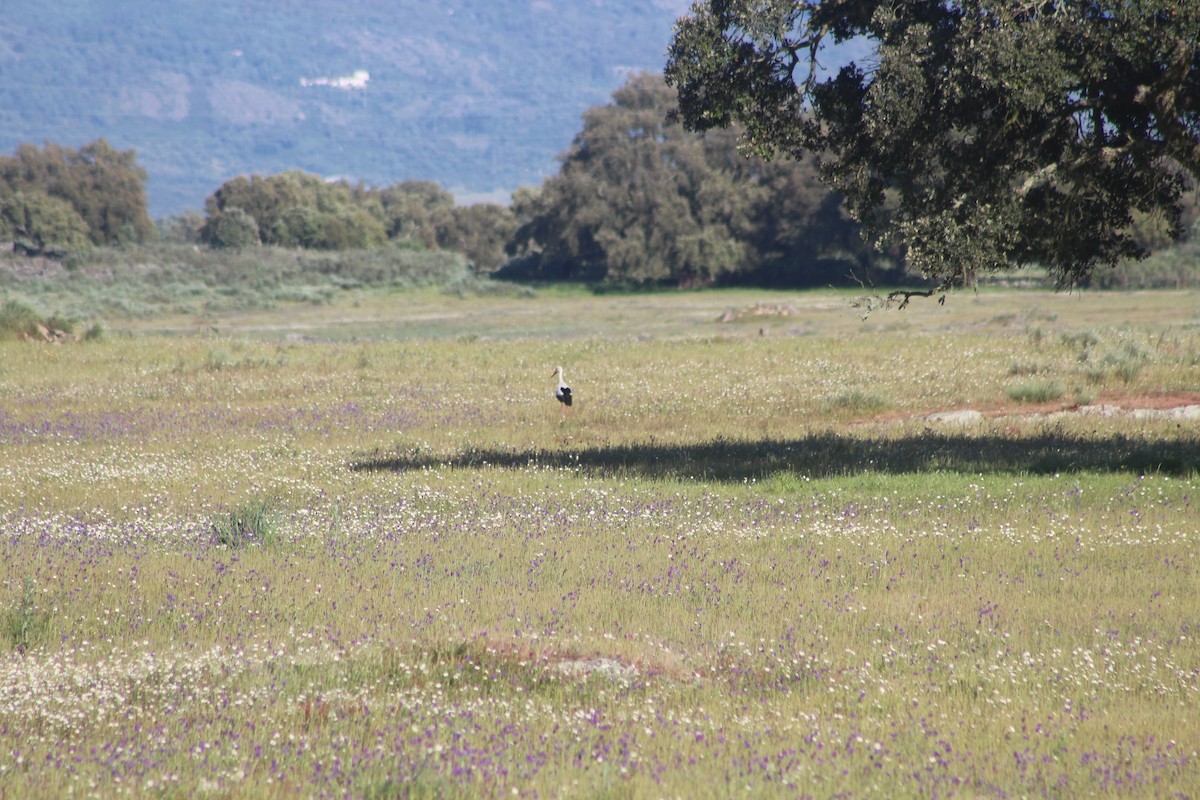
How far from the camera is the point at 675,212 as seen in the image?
10025 centimetres

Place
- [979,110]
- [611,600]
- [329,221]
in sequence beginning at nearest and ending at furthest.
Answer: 1. [611,600]
2. [979,110]
3. [329,221]

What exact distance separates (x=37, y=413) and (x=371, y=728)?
2222 centimetres

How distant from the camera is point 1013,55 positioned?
47.3 ft

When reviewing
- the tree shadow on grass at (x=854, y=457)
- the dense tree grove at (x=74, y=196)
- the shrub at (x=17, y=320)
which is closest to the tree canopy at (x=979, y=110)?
the tree shadow on grass at (x=854, y=457)

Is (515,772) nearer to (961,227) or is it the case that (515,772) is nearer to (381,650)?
(381,650)

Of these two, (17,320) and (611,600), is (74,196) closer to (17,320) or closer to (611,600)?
(17,320)

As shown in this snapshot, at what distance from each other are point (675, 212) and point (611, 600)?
91974 millimetres

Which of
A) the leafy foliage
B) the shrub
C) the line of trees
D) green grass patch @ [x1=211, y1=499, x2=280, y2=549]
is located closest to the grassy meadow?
green grass patch @ [x1=211, y1=499, x2=280, y2=549]

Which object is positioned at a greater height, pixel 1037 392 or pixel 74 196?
pixel 74 196

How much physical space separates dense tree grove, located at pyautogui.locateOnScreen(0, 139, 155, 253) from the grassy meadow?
340 ft

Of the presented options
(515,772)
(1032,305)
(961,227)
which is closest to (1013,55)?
(961,227)

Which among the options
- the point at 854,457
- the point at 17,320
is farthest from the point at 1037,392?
the point at 17,320

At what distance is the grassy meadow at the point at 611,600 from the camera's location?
6621mm

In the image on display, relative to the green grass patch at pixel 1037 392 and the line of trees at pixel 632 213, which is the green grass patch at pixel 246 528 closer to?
the green grass patch at pixel 1037 392
